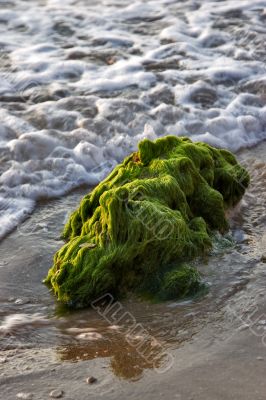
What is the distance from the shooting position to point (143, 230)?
11.8ft

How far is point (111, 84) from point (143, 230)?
362cm

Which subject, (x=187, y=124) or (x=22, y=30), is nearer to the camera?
(x=187, y=124)

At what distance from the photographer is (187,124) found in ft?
20.3

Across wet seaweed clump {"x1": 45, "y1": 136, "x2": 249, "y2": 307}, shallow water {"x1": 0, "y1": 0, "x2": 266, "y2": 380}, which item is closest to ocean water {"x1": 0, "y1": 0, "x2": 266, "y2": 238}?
shallow water {"x1": 0, "y1": 0, "x2": 266, "y2": 380}

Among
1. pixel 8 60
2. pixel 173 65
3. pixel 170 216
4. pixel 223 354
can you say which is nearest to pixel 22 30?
pixel 8 60

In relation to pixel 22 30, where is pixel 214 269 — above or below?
below

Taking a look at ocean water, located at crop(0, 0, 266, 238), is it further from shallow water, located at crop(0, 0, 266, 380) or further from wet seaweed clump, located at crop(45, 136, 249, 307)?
wet seaweed clump, located at crop(45, 136, 249, 307)

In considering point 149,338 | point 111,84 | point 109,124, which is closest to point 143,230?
point 149,338

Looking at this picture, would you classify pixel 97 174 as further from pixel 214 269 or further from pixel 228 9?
pixel 228 9

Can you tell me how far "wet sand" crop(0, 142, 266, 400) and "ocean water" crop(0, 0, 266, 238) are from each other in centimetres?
94

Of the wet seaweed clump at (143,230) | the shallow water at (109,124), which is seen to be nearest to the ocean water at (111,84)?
the shallow water at (109,124)

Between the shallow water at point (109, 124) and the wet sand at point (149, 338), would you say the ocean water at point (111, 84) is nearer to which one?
the shallow water at point (109, 124)

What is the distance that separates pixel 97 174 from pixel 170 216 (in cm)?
178

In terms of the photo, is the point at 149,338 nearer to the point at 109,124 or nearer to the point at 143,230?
the point at 143,230
